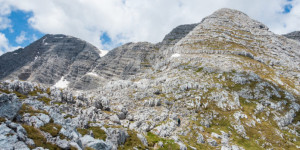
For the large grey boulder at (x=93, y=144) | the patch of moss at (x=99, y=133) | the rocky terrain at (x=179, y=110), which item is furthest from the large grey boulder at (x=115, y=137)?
the large grey boulder at (x=93, y=144)

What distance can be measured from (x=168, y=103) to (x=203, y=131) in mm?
16517

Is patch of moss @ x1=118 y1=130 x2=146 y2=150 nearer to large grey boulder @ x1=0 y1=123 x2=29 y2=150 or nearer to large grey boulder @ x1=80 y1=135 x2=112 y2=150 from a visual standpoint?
large grey boulder @ x1=80 y1=135 x2=112 y2=150

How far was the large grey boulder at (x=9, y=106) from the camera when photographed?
13547 mm

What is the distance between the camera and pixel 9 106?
46.6 ft

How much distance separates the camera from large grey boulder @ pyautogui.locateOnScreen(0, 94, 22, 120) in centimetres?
Answer: 1355

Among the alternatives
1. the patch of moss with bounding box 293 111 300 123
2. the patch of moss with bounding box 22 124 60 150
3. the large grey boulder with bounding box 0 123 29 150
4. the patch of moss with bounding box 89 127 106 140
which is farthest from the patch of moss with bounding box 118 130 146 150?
the patch of moss with bounding box 293 111 300 123

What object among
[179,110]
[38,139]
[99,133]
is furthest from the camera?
[179,110]

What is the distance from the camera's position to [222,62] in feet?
278

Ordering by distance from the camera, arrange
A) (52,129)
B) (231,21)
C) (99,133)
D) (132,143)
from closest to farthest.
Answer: (52,129), (99,133), (132,143), (231,21)

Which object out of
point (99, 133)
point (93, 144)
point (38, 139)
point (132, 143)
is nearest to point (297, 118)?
point (132, 143)

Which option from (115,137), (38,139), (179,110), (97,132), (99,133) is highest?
(38,139)

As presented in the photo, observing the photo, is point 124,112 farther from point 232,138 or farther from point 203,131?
point 232,138

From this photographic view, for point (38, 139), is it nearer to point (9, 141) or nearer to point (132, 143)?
point (9, 141)

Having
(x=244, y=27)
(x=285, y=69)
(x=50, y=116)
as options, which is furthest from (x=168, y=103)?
(x=244, y=27)
